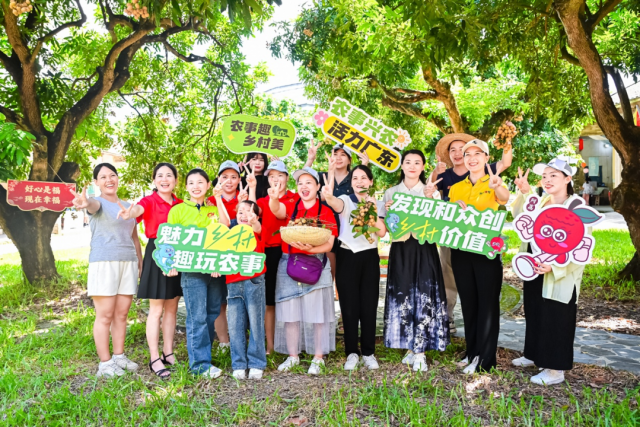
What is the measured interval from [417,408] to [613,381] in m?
1.61

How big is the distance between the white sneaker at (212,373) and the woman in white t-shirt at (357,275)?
967mm

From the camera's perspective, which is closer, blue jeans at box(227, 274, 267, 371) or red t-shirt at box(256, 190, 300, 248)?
blue jeans at box(227, 274, 267, 371)

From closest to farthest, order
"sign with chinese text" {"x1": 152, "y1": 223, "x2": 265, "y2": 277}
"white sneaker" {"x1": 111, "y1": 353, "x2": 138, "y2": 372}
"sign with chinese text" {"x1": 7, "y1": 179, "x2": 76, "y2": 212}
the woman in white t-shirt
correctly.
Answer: "sign with chinese text" {"x1": 152, "y1": 223, "x2": 265, "y2": 277}, the woman in white t-shirt, "white sneaker" {"x1": 111, "y1": 353, "x2": 138, "y2": 372}, "sign with chinese text" {"x1": 7, "y1": 179, "x2": 76, "y2": 212}

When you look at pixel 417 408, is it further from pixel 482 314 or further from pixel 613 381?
pixel 613 381

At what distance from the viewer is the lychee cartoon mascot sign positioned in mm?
3268

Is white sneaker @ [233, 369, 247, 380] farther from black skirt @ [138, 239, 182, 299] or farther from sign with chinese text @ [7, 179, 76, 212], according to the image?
sign with chinese text @ [7, 179, 76, 212]

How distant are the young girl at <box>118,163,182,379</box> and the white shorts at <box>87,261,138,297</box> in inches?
4.4

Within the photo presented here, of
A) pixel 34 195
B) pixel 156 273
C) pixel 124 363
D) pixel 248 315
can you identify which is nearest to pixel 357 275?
pixel 248 315

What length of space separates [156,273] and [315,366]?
4.59 feet

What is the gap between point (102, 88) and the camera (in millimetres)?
6891

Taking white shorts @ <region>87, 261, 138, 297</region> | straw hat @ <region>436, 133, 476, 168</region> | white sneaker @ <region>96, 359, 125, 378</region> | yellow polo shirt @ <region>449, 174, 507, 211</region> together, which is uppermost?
straw hat @ <region>436, 133, 476, 168</region>

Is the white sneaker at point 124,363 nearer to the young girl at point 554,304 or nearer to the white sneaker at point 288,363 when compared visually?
the white sneaker at point 288,363

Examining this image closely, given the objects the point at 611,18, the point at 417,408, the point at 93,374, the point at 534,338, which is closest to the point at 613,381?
the point at 534,338

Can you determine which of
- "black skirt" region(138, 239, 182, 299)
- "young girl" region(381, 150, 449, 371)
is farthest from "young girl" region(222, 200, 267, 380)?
"young girl" region(381, 150, 449, 371)
